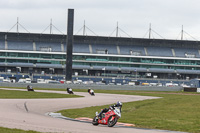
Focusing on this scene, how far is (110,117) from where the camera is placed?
23.5 m

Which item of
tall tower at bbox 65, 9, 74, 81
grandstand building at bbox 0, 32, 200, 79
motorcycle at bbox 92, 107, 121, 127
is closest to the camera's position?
motorcycle at bbox 92, 107, 121, 127

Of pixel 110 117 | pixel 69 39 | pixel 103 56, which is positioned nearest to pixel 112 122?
pixel 110 117

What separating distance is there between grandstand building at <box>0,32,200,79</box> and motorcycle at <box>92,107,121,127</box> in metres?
112

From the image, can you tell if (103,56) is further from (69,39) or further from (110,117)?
(110,117)

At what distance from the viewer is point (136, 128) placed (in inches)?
923

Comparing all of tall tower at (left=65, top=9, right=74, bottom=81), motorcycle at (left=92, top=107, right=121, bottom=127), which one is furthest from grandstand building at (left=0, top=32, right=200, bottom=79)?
motorcycle at (left=92, top=107, right=121, bottom=127)

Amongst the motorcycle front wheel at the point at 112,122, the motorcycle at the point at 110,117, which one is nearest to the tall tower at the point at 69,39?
the motorcycle at the point at 110,117

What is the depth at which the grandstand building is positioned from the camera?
138m

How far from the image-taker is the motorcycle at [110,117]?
23297mm

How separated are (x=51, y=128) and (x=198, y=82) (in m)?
97.4

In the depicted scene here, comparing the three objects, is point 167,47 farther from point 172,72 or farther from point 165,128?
point 165,128

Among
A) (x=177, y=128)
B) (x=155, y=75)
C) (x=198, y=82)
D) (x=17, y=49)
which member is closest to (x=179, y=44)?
(x=155, y=75)

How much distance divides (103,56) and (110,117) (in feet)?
385

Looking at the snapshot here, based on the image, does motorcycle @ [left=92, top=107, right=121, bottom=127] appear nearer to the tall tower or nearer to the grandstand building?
the tall tower
